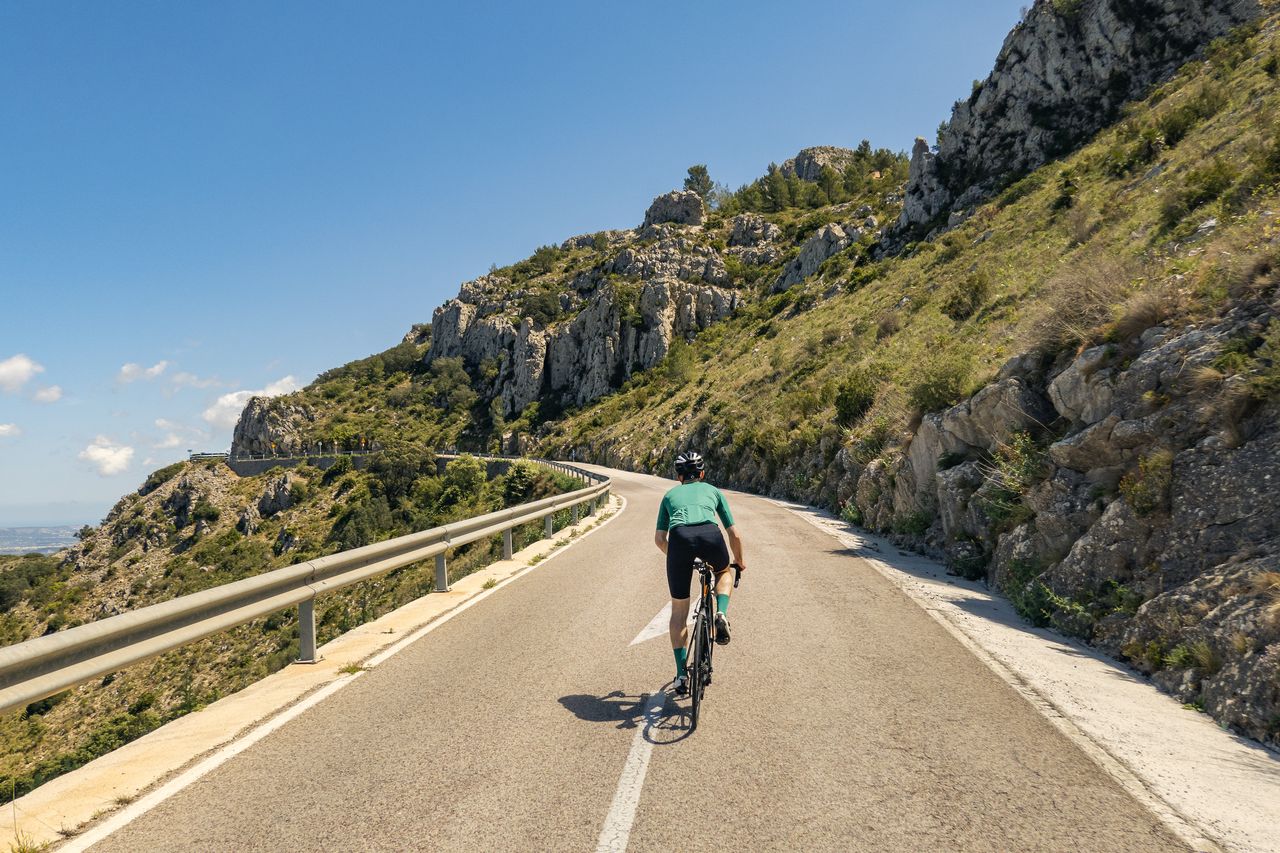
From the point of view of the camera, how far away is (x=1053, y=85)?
149 feet

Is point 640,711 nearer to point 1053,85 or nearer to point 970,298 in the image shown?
point 970,298

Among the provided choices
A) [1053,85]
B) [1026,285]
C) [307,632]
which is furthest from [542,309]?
[307,632]

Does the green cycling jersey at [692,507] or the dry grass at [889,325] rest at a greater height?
the dry grass at [889,325]

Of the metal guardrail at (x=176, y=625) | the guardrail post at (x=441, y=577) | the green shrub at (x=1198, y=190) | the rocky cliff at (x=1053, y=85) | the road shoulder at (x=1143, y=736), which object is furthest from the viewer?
the rocky cliff at (x=1053, y=85)

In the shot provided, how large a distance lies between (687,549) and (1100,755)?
295 cm

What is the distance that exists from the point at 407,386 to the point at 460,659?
4445 inches

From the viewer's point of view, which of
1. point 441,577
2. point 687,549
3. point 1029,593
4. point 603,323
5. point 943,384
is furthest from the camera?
point 603,323

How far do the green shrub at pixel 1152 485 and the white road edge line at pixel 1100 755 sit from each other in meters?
2.29

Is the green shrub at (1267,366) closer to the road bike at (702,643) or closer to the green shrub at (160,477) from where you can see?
the road bike at (702,643)

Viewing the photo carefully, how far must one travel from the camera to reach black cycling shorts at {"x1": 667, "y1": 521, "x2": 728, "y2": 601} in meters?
5.10

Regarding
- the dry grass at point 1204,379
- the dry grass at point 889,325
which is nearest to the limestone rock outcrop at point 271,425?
the dry grass at point 889,325

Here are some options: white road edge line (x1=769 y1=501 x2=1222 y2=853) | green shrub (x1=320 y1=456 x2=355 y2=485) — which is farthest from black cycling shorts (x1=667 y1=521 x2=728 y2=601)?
green shrub (x1=320 y1=456 x2=355 y2=485)

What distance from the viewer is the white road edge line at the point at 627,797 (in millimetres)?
3170

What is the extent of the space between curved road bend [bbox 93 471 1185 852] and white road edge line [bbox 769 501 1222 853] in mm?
80
